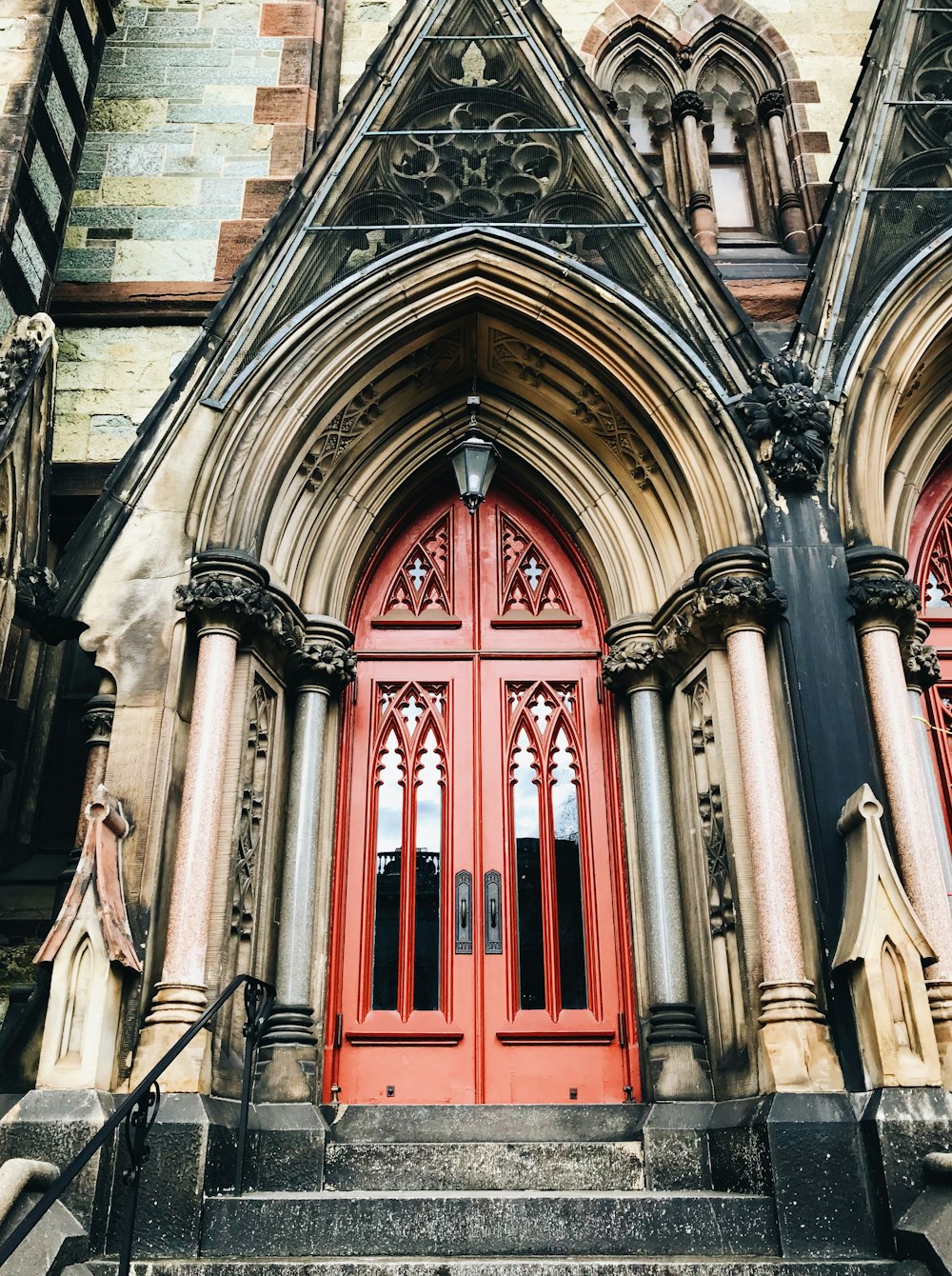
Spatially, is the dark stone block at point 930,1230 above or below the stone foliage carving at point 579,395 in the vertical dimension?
below

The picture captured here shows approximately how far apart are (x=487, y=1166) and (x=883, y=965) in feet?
7.01

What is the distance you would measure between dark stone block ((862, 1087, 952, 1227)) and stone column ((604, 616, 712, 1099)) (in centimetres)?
127

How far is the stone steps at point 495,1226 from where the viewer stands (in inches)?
182

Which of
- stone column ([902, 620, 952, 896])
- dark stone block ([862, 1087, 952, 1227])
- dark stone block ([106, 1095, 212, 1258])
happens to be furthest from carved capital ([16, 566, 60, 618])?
stone column ([902, 620, 952, 896])

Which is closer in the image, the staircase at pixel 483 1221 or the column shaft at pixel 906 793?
the staircase at pixel 483 1221

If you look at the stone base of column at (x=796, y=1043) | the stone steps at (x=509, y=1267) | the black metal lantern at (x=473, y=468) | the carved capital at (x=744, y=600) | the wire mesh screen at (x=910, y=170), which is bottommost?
the stone steps at (x=509, y=1267)

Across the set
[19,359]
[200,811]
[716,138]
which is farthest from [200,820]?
[716,138]

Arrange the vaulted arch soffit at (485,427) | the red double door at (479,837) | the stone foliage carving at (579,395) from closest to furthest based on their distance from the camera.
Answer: the red double door at (479,837) → the vaulted arch soffit at (485,427) → the stone foliage carving at (579,395)

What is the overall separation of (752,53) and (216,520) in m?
7.06

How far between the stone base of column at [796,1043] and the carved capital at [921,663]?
94.3 inches

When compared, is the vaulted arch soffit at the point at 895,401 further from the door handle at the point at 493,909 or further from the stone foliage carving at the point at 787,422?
the door handle at the point at 493,909

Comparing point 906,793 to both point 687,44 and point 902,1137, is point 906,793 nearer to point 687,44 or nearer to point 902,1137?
point 902,1137

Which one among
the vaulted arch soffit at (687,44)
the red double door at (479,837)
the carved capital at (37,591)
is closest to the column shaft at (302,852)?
the red double door at (479,837)

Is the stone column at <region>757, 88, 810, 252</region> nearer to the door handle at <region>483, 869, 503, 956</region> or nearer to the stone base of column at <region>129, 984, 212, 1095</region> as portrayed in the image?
the door handle at <region>483, 869, 503, 956</region>
